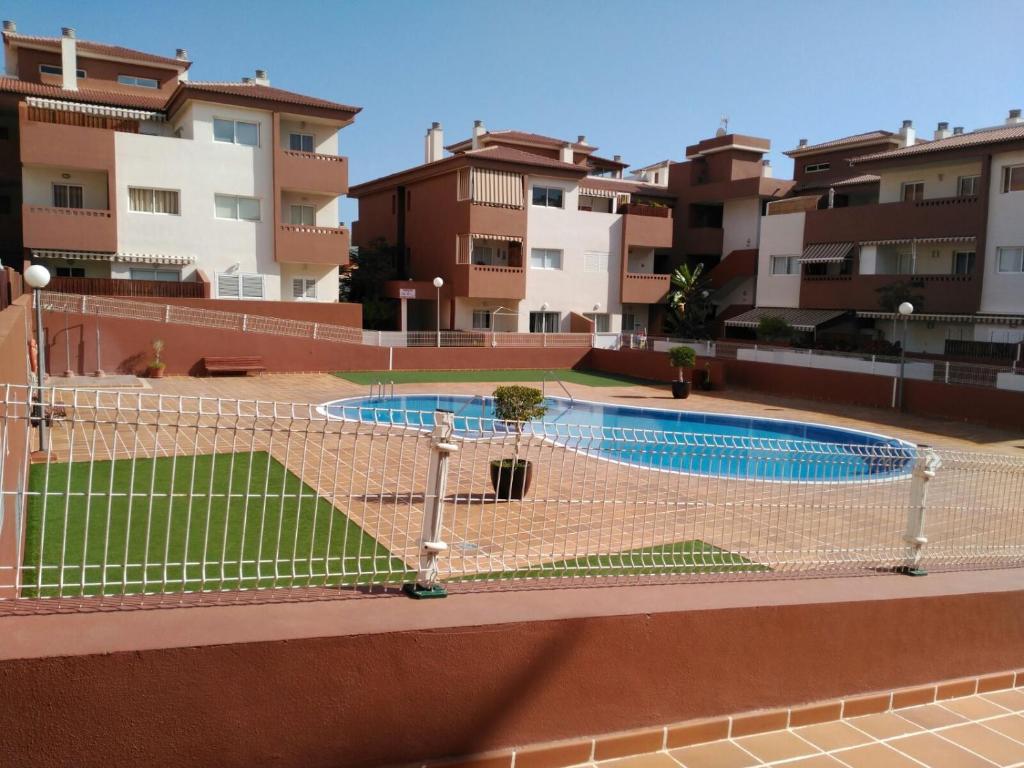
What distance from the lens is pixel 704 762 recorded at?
4.72m

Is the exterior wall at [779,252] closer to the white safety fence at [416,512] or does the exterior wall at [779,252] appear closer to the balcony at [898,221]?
the balcony at [898,221]

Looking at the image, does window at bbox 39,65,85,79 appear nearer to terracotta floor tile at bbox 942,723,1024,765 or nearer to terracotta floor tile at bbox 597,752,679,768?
terracotta floor tile at bbox 597,752,679,768

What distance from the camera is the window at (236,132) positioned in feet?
103

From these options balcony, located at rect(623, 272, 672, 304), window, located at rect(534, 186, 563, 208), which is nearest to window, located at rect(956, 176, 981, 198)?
balcony, located at rect(623, 272, 672, 304)

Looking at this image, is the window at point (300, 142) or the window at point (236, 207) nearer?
the window at point (236, 207)

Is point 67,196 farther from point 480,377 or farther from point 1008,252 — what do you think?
point 1008,252

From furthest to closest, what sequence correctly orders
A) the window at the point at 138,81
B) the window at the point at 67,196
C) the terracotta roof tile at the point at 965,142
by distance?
the window at the point at 138,81 < the window at the point at 67,196 < the terracotta roof tile at the point at 965,142

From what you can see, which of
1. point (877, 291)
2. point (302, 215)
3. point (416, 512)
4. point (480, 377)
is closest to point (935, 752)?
point (416, 512)

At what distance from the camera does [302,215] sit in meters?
33.9

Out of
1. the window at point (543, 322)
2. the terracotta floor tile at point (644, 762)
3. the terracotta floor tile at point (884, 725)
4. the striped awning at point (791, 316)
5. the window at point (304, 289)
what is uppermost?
the window at point (304, 289)

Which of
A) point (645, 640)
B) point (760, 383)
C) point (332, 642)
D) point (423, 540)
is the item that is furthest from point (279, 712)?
point (760, 383)

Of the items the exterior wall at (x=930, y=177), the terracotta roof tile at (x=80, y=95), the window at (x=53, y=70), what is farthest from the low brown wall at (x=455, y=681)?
the window at (x=53, y=70)

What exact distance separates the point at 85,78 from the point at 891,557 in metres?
41.9

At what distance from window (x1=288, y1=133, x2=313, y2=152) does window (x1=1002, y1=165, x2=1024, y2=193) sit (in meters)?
26.2
